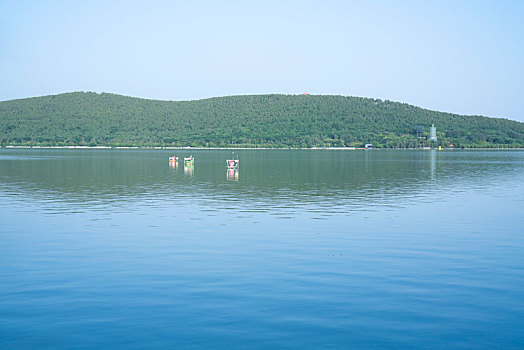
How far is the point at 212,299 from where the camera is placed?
13305 mm

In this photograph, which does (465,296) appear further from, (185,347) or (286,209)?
(286,209)

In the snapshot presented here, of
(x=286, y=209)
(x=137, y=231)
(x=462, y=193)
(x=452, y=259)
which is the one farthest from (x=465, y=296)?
(x=462, y=193)

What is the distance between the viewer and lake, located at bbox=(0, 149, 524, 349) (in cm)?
1121

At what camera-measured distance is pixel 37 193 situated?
128 feet

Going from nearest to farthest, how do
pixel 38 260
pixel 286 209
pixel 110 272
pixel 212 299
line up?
pixel 212 299 < pixel 110 272 < pixel 38 260 < pixel 286 209

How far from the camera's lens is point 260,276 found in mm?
15539

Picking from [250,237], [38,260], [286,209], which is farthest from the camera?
[286,209]

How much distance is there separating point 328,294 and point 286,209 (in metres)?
16.6

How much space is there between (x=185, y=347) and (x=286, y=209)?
2005 cm

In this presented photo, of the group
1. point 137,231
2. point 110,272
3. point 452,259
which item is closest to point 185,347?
point 110,272

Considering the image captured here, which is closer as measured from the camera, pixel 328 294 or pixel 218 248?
pixel 328 294

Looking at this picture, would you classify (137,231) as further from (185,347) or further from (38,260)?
(185,347)

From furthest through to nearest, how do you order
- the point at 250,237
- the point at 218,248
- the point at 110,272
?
the point at 250,237, the point at 218,248, the point at 110,272

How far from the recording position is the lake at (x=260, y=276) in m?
11.2
